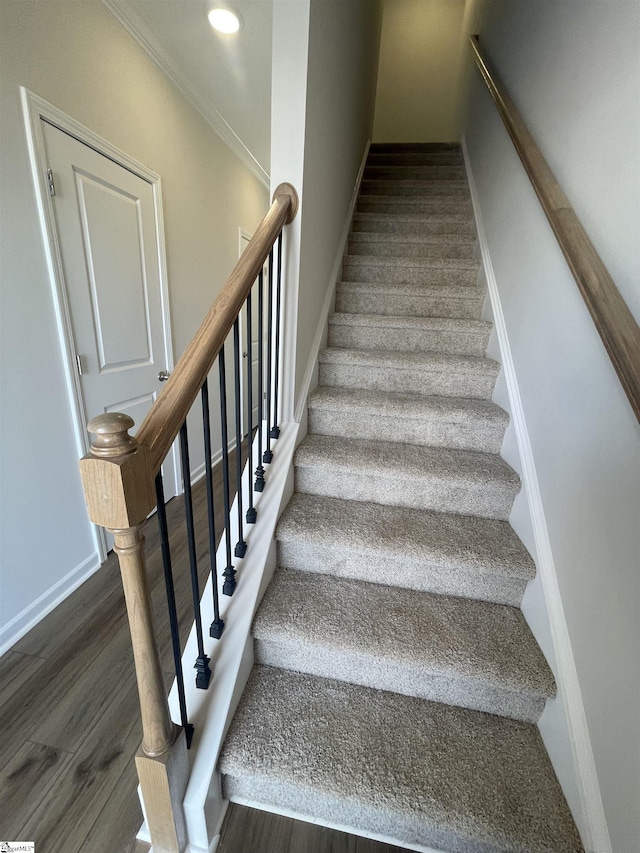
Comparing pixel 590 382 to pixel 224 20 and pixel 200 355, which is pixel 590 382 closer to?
pixel 200 355

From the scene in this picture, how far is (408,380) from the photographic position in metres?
1.71

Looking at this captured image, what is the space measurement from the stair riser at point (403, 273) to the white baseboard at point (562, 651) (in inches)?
29.4

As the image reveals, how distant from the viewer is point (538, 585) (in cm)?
107

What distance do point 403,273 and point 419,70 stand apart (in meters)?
3.60

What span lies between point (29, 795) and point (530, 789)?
51.4 inches

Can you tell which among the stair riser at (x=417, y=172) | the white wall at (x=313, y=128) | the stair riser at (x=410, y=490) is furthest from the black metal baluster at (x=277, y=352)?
the stair riser at (x=417, y=172)

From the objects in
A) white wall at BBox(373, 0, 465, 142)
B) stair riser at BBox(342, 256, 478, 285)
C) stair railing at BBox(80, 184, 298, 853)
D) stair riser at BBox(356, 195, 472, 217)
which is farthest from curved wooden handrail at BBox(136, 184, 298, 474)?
white wall at BBox(373, 0, 465, 142)

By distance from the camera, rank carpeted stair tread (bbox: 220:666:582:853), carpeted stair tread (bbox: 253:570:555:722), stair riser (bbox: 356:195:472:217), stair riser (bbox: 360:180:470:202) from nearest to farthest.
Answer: carpeted stair tread (bbox: 220:666:582:853), carpeted stair tread (bbox: 253:570:555:722), stair riser (bbox: 356:195:472:217), stair riser (bbox: 360:180:470:202)

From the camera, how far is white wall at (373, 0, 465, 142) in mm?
3836

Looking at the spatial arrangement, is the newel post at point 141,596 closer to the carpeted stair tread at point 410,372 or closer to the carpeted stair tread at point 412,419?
the carpeted stair tread at point 412,419

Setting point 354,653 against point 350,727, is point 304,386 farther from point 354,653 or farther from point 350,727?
point 350,727

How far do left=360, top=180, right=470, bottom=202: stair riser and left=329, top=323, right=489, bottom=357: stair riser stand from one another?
153cm

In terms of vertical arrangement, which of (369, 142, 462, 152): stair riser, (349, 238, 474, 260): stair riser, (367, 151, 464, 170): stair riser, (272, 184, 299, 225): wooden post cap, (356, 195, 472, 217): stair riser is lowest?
(272, 184, 299, 225): wooden post cap

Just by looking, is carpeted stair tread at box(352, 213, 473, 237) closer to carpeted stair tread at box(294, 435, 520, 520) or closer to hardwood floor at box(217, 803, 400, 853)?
carpeted stair tread at box(294, 435, 520, 520)
